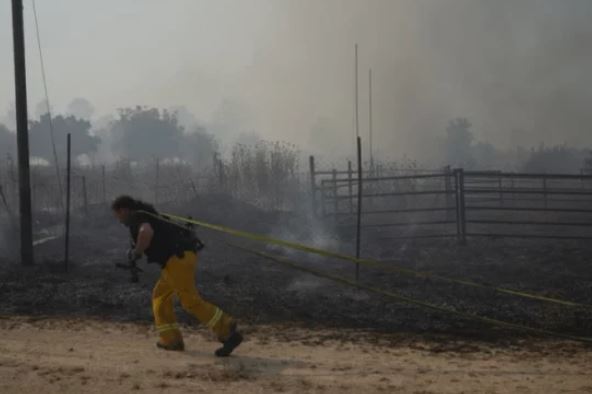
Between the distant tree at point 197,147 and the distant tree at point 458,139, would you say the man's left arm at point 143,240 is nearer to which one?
the distant tree at point 458,139

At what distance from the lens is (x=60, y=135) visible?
2178 inches

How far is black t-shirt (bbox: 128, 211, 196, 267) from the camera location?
5430mm

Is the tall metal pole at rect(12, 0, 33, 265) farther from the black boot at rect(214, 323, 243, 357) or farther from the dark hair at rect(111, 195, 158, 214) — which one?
the black boot at rect(214, 323, 243, 357)

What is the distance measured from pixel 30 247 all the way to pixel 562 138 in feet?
126

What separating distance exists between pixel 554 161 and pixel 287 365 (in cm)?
3521

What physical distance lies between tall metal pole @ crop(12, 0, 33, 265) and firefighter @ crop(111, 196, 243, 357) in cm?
Result: 546

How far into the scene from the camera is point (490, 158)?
50.8 m

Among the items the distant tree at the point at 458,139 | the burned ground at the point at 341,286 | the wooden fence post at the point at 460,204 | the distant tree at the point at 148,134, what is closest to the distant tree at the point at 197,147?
the distant tree at the point at 148,134

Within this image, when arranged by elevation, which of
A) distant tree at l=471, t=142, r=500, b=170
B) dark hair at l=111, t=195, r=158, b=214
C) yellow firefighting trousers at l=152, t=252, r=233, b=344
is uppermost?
distant tree at l=471, t=142, r=500, b=170

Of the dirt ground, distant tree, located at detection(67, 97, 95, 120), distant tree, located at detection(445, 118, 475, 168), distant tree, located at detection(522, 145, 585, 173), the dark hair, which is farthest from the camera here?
distant tree, located at detection(67, 97, 95, 120)

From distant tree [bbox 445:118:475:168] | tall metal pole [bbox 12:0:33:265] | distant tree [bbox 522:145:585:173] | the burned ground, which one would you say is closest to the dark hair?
the burned ground

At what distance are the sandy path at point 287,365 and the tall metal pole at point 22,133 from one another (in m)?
4.04

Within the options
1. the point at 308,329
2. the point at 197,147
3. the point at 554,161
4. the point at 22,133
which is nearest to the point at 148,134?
the point at 197,147

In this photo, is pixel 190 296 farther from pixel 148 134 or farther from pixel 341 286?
pixel 148 134
